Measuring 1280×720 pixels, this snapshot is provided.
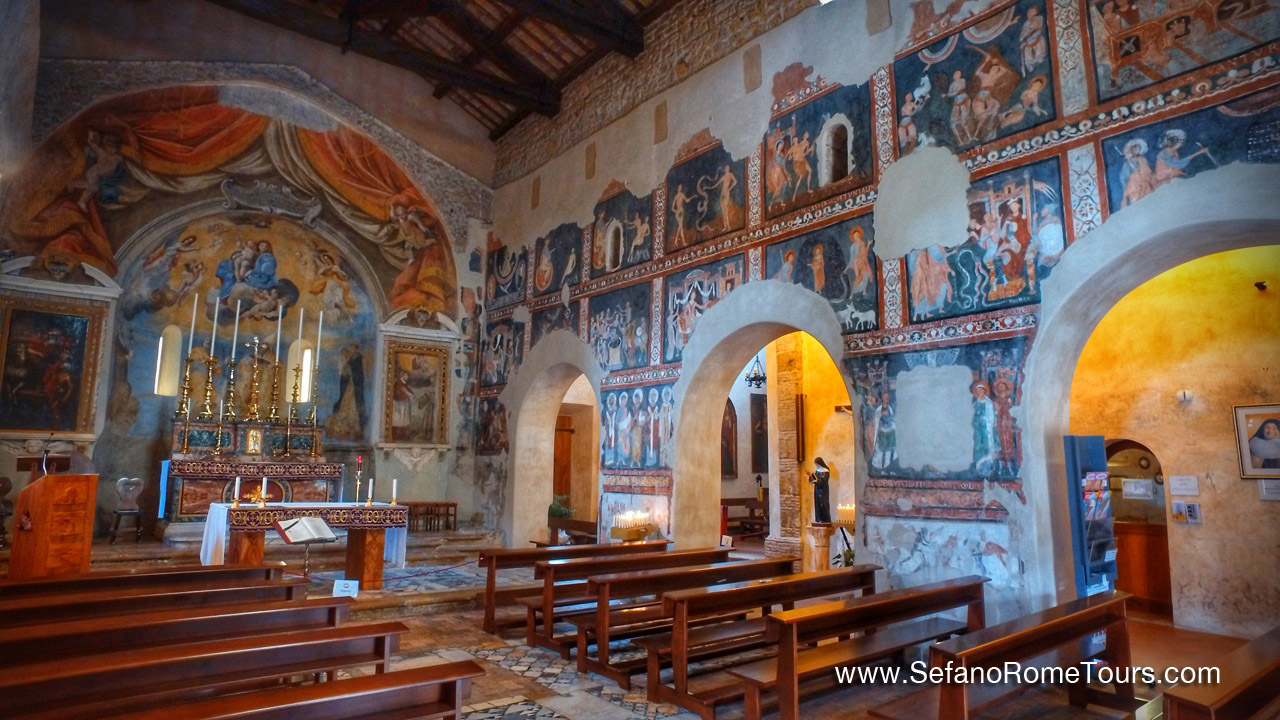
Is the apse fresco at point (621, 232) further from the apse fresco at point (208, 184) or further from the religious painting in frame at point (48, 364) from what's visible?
the religious painting in frame at point (48, 364)

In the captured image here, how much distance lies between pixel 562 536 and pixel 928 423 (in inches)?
365

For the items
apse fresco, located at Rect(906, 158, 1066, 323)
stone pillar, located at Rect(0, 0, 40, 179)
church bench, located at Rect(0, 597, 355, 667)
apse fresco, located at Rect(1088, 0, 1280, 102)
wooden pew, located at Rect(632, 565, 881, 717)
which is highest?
stone pillar, located at Rect(0, 0, 40, 179)

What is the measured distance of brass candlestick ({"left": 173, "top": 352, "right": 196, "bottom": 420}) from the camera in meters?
11.2

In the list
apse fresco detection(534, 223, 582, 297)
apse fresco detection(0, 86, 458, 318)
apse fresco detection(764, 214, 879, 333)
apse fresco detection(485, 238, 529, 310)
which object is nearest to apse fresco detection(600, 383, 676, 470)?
apse fresco detection(534, 223, 582, 297)

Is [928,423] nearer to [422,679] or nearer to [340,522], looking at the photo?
[422,679]

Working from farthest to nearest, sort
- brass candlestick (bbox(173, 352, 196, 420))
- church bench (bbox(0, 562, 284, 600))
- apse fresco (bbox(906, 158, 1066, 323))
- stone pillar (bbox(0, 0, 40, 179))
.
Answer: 1. brass candlestick (bbox(173, 352, 196, 420))
2. stone pillar (bbox(0, 0, 40, 179))
3. apse fresco (bbox(906, 158, 1066, 323))
4. church bench (bbox(0, 562, 284, 600))

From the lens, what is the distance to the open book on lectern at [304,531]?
6938 millimetres

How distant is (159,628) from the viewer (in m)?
3.87

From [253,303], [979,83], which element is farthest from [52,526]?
[979,83]

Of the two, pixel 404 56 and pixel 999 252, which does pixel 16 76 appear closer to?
pixel 404 56

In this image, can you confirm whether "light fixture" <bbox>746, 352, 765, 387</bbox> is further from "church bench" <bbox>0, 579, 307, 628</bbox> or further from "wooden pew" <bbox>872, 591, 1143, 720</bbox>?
"church bench" <bbox>0, 579, 307, 628</bbox>

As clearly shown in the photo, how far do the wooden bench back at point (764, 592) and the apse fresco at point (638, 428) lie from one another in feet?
12.5

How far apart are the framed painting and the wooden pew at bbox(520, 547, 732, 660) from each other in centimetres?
581

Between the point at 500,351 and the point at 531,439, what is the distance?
1.93m
